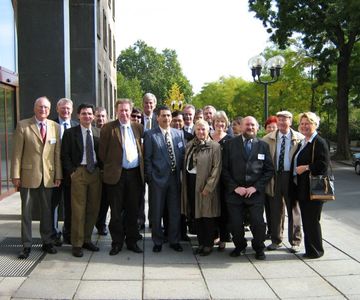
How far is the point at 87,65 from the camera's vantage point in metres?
14.9

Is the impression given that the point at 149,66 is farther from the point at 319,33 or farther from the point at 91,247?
the point at 91,247

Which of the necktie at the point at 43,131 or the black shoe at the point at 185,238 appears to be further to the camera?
the black shoe at the point at 185,238

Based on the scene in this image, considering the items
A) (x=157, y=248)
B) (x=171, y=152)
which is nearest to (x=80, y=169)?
(x=171, y=152)

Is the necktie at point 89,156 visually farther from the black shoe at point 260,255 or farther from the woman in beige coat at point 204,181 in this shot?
the black shoe at point 260,255

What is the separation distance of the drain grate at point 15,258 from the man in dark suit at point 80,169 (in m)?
0.55

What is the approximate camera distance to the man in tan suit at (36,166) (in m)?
6.29

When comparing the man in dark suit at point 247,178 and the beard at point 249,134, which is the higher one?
the beard at point 249,134

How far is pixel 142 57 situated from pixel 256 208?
3978 inches

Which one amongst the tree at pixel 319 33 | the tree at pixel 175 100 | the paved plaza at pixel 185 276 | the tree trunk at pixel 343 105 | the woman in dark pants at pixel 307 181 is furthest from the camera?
the tree at pixel 175 100

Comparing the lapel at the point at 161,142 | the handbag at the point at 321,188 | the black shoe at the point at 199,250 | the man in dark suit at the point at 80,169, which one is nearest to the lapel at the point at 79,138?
the man in dark suit at the point at 80,169

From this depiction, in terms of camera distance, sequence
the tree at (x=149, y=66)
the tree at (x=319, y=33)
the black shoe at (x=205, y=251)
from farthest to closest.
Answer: the tree at (x=149, y=66), the tree at (x=319, y=33), the black shoe at (x=205, y=251)

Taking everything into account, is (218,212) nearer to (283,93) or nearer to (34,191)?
(34,191)

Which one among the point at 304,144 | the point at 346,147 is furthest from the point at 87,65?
the point at 346,147

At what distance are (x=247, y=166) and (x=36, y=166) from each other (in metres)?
2.79
